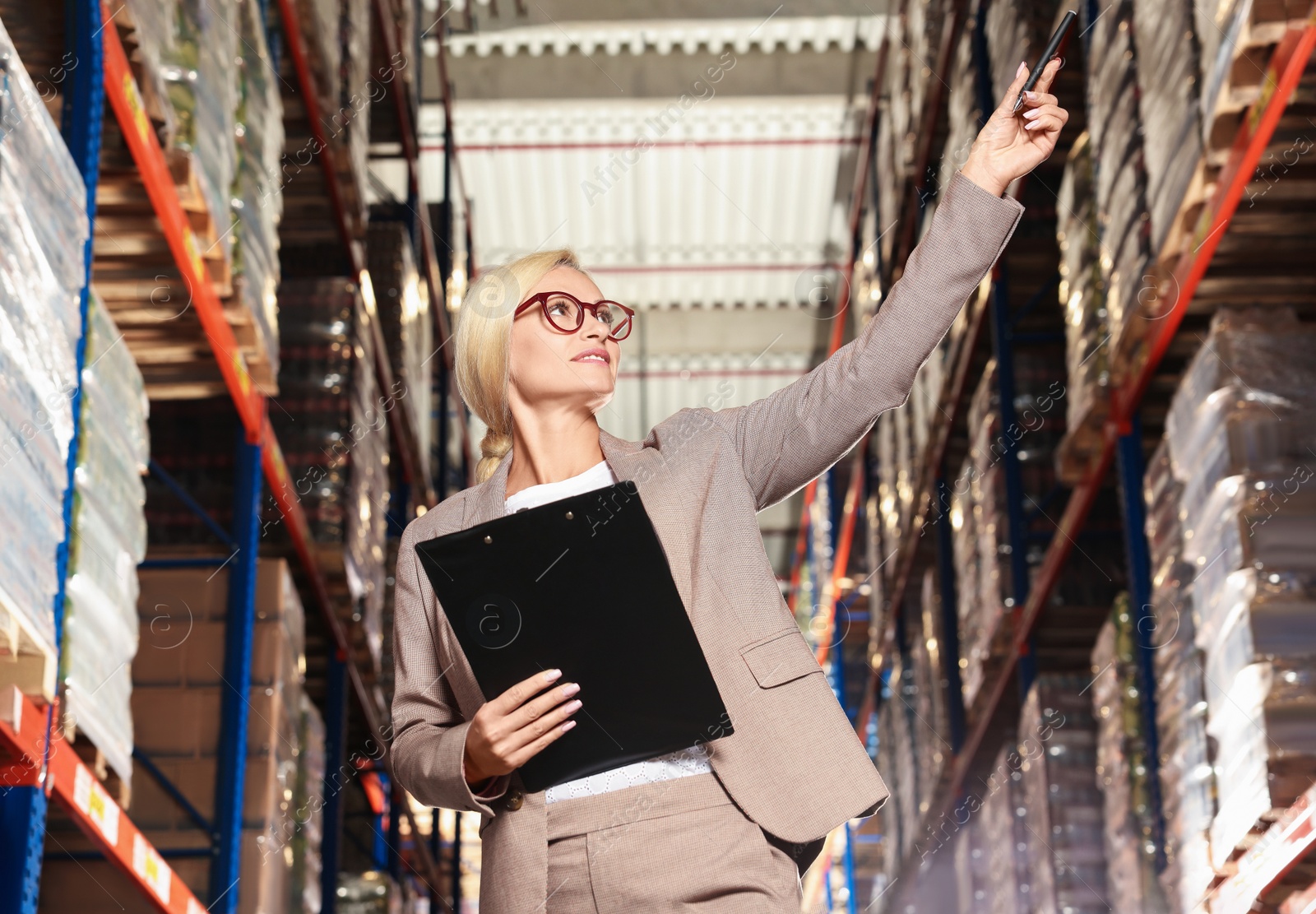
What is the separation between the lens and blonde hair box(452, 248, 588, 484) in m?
2.59

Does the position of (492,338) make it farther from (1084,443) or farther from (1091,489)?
(1091,489)

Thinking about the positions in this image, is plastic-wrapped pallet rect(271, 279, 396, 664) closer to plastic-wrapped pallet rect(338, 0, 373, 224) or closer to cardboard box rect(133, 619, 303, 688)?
plastic-wrapped pallet rect(338, 0, 373, 224)

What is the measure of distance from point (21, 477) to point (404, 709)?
146 cm

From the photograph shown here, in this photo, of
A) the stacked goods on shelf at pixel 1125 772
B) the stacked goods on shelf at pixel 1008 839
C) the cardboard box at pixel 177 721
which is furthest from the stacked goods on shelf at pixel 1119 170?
the cardboard box at pixel 177 721

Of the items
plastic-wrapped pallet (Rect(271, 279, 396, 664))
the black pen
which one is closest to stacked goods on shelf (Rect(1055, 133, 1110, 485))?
plastic-wrapped pallet (Rect(271, 279, 396, 664))

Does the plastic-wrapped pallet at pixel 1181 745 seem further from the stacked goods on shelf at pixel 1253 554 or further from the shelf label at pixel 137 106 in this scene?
the shelf label at pixel 137 106

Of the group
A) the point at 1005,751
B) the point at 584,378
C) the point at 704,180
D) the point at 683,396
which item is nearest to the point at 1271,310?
Answer: the point at 584,378

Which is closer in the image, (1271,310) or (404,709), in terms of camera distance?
(404,709)

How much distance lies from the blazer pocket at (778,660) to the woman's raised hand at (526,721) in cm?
26

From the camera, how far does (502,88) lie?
12.8 metres

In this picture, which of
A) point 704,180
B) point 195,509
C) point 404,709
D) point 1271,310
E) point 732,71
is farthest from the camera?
point 704,180

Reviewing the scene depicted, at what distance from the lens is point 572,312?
257 cm

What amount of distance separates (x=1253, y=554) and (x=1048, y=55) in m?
2.68

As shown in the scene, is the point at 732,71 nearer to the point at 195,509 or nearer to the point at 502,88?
the point at 502,88
